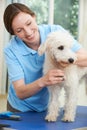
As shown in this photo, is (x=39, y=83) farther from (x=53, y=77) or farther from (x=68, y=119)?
(x=68, y=119)

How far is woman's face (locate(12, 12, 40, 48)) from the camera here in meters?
1.54

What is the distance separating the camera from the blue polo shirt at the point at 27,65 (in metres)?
1.59

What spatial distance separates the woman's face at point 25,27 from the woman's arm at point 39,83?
235mm

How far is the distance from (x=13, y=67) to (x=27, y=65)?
0.29 feet

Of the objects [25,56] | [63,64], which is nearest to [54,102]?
[63,64]

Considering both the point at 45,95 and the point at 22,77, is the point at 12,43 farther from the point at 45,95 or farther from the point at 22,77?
the point at 45,95

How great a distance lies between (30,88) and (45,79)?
13cm

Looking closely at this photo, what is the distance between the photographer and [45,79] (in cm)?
136

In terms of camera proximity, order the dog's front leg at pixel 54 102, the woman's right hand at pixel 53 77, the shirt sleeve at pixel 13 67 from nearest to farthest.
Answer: the woman's right hand at pixel 53 77 < the dog's front leg at pixel 54 102 < the shirt sleeve at pixel 13 67

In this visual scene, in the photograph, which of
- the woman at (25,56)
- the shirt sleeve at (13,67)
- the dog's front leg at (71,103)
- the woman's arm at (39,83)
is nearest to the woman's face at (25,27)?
the woman at (25,56)

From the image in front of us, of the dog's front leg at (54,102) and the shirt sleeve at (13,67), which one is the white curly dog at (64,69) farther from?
the shirt sleeve at (13,67)

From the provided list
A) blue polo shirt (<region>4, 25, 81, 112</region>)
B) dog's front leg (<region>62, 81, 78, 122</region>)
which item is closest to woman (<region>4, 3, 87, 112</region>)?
blue polo shirt (<region>4, 25, 81, 112</region>)

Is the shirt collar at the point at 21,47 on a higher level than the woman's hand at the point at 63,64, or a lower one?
higher

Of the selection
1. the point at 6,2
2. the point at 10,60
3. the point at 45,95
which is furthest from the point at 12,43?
the point at 6,2
